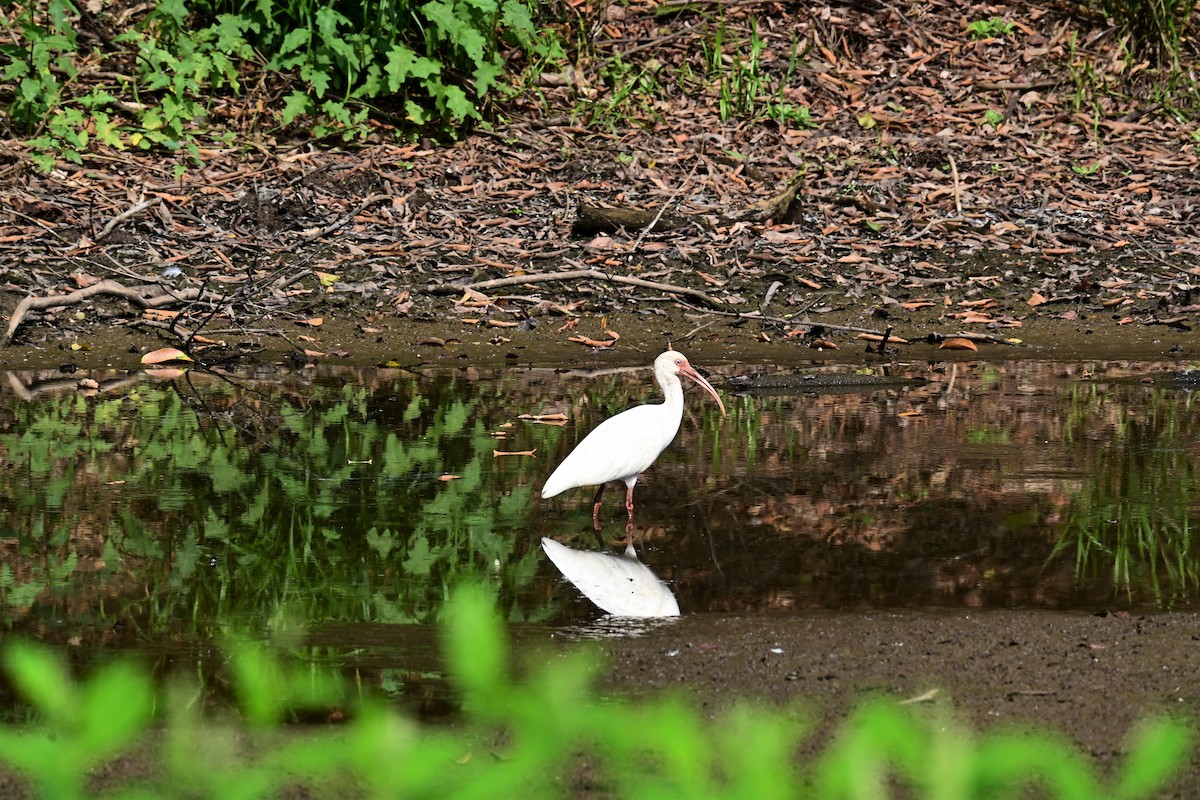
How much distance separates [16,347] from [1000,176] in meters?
8.15

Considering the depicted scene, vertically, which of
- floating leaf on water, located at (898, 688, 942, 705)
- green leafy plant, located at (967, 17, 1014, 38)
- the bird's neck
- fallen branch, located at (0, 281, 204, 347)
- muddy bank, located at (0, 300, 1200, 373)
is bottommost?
floating leaf on water, located at (898, 688, 942, 705)

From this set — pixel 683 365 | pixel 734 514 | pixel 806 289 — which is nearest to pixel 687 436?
pixel 683 365

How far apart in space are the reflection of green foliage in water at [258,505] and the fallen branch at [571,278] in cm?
236

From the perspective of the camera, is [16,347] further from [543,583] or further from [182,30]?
[543,583]

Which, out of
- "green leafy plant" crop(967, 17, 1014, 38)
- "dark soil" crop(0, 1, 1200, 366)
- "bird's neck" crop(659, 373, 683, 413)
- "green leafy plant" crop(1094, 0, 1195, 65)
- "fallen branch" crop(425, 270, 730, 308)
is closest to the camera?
"bird's neck" crop(659, 373, 683, 413)

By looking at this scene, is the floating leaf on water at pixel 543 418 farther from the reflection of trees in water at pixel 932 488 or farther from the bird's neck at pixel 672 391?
the bird's neck at pixel 672 391

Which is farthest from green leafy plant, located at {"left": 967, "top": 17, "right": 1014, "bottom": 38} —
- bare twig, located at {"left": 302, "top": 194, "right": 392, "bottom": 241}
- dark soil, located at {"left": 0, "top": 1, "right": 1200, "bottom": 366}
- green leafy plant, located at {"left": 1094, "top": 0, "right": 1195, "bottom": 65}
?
bare twig, located at {"left": 302, "top": 194, "right": 392, "bottom": 241}

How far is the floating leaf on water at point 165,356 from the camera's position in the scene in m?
10.2

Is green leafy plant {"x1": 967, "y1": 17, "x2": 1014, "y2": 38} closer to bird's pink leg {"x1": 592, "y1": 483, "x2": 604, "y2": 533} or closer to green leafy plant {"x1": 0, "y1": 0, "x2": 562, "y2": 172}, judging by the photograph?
green leafy plant {"x1": 0, "y1": 0, "x2": 562, "y2": 172}

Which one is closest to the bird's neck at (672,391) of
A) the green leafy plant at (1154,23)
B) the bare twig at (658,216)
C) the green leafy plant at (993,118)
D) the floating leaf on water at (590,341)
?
the floating leaf on water at (590,341)

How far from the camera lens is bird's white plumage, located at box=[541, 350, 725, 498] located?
6.27 meters

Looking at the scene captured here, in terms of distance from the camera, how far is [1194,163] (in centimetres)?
1377

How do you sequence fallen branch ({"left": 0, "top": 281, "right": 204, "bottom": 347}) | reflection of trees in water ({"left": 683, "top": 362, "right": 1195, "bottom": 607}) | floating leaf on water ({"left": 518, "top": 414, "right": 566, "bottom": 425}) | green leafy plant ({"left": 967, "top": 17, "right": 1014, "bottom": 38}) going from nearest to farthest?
reflection of trees in water ({"left": 683, "top": 362, "right": 1195, "bottom": 607}) → floating leaf on water ({"left": 518, "top": 414, "right": 566, "bottom": 425}) → fallen branch ({"left": 0, "top": 281, "right": 204, "bottom": 347}) → green leafy plant ({"left": 967, "top": 17, "right": 1014, "bottom": 38})

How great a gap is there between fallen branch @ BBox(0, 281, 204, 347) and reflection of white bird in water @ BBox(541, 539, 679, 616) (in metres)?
5.87
